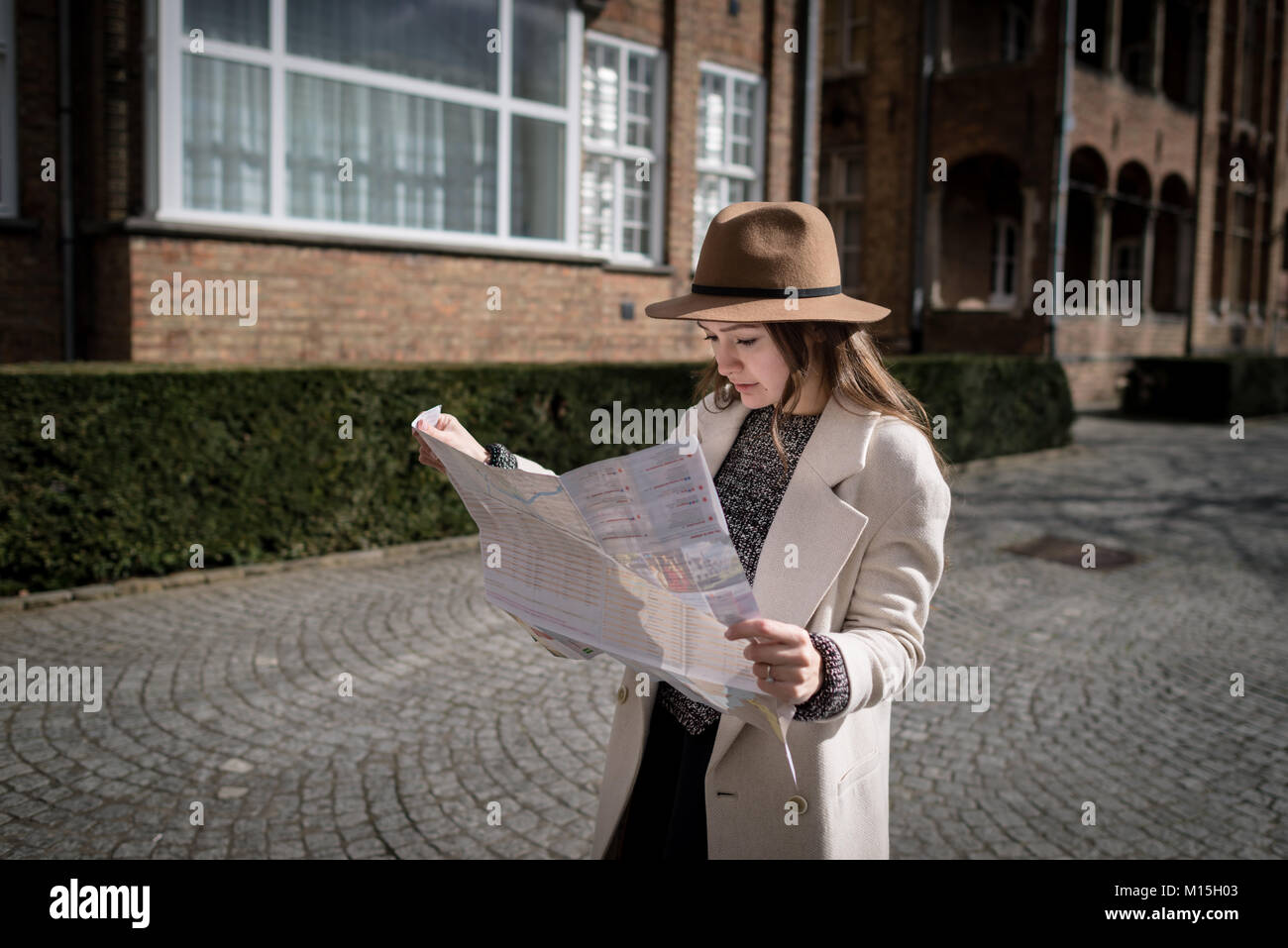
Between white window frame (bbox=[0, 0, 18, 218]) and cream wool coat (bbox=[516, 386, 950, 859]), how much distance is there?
30.7ft

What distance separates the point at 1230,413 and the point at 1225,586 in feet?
44.3

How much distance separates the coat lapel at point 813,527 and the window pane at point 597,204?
11.0 m

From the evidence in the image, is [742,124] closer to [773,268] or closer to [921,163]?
[921,163]

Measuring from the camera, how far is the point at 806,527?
192 cm

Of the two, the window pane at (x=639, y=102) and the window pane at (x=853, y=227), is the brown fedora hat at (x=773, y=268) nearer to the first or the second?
the window pane at (x=639, y=102)

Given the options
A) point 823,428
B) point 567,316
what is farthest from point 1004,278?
point 823,428

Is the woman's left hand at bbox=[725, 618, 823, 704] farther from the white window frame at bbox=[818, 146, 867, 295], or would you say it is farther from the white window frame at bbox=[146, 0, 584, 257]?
the white window frame at bbox=[818, 146, 867, 295]

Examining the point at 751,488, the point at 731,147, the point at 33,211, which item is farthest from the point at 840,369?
the point at 731,147

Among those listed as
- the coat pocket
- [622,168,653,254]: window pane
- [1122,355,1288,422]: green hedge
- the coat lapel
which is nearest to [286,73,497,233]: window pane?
[622,168,653,254]: window pane

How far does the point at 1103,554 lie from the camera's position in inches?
326

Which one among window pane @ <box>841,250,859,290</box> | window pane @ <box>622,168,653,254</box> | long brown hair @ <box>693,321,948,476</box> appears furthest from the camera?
window pane @ <box>841,250,859,290</box>

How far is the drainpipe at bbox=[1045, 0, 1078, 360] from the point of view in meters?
18.8

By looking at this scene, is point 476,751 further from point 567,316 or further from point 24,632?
point 567,316

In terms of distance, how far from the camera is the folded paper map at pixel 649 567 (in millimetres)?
1601
